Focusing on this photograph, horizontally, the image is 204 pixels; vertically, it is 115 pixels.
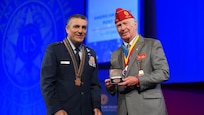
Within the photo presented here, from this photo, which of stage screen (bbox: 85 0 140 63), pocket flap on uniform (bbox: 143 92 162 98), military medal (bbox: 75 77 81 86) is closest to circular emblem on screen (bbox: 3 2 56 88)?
stage screen (bbox: 85 0 140 63)

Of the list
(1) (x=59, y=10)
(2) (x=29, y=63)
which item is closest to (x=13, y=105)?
(2) (x=29, y=63)

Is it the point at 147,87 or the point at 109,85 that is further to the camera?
the point at 109,85

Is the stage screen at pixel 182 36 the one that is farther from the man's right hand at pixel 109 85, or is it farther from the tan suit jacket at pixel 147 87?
the man's right hand at pixel 109 85

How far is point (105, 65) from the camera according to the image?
4.15 meters

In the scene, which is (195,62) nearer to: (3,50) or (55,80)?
(55,80)

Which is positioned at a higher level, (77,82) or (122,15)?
(122,15)

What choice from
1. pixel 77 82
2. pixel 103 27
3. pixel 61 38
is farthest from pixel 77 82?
pixel 61 38

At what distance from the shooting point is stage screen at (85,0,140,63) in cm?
403

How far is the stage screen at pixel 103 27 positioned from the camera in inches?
159

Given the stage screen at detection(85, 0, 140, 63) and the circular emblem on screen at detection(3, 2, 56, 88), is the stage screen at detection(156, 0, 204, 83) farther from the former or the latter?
the circular emblem on screen at detection(3, 2, 56, 88)

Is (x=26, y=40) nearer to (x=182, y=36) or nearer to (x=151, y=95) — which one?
(x=182, y=36)

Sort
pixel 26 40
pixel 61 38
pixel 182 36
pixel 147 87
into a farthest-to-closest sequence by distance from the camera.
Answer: pixel 26 40
pixel 61 38
pixel 182 36
pixel 147 87

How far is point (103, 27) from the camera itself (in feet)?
13.7

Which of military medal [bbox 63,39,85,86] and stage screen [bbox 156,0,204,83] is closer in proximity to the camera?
military medal [bbox 63,39,85,86]
